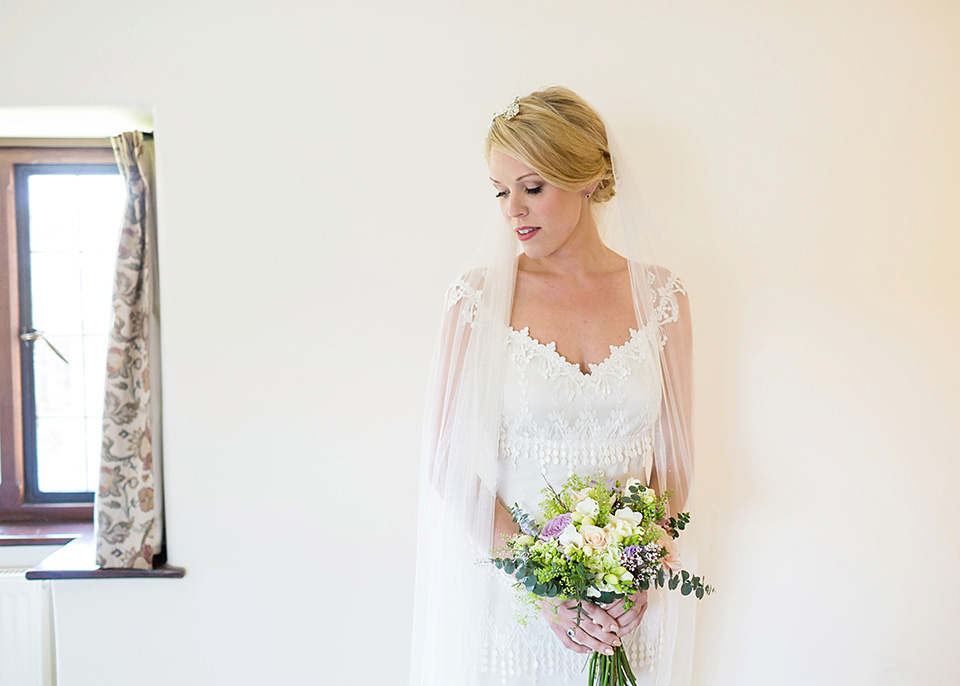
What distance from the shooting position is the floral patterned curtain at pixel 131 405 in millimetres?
2072

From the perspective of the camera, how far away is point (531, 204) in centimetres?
160

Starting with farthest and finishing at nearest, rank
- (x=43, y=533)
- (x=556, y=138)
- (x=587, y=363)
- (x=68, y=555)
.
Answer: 1. (x=43, y=533)
2. (x=68, y=555)
3. (x=587, y=363)
4. (x=556, y=138)

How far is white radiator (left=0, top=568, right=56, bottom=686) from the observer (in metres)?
2.26

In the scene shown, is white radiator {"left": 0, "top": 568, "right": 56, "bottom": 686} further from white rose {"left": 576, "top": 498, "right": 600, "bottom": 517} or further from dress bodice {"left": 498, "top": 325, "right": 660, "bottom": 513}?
white rose {"left": 576, "top": 498, "right": 600, "bottom": 517}

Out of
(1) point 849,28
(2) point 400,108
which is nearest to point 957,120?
(1) point 849,28

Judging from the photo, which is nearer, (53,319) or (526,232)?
(526,232)

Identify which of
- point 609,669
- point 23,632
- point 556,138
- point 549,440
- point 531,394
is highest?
point 556,138

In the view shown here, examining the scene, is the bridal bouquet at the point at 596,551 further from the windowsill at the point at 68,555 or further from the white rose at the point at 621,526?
the windowsill at the point at 68,555

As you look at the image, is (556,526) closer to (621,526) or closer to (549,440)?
(621,526)

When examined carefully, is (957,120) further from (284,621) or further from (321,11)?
(284,621)

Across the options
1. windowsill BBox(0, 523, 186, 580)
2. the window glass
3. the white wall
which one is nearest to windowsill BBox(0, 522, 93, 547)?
windowsill BBox(0, 523, 186, 580)

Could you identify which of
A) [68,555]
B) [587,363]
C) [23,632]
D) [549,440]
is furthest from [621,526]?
[23,632]

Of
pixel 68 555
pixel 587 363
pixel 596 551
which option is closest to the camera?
pixel 596 551

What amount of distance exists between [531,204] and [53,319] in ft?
6.27
